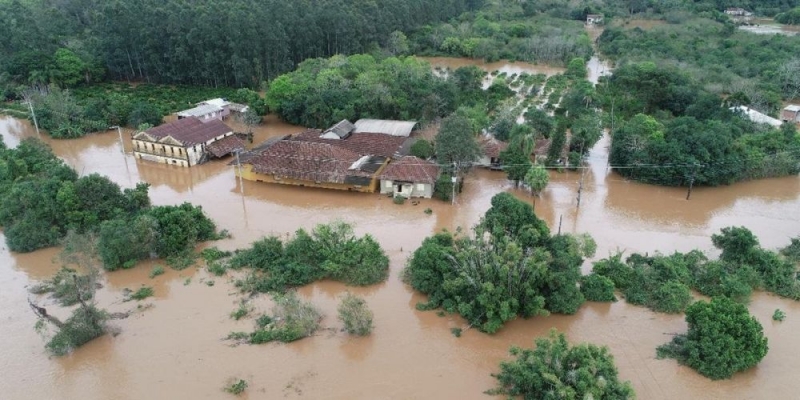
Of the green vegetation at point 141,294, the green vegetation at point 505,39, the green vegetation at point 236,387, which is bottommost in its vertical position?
the green vegetation at point 236,387

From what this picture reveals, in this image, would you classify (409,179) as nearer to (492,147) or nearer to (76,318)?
(492,147)

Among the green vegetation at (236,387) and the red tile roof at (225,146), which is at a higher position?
the red tile roof at (225,146)

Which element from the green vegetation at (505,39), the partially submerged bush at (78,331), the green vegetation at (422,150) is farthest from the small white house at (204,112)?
the green vegetation at (505,39)

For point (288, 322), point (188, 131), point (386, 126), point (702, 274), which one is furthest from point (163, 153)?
point (702, 274)

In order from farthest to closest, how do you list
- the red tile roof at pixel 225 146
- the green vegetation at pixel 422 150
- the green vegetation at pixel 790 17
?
the green vegetation at pixel 790 17 < the red tile roof at pixel 225 146 < the green vegetation at pixel 422 150

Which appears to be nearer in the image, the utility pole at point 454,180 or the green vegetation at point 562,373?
the green vegetation at point 562,373

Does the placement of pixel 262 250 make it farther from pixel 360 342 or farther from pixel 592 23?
pixel 592 23

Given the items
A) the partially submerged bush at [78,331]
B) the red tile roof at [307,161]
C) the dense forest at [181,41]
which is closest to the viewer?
the partially submerged bush at [78,331]

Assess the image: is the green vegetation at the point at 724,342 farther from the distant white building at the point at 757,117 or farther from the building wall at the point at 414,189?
the distant white building at the point at 757,117
